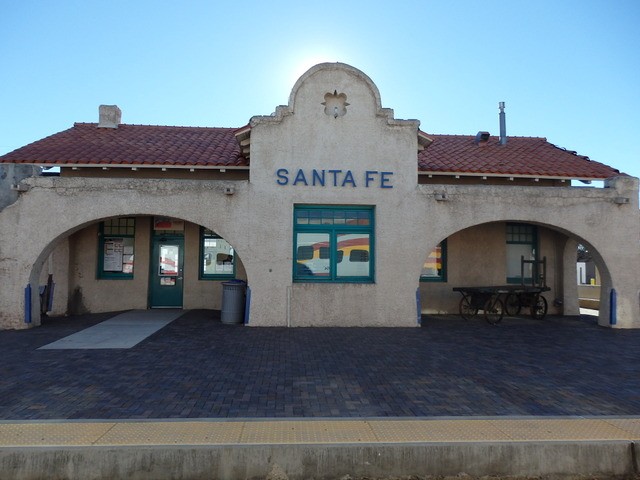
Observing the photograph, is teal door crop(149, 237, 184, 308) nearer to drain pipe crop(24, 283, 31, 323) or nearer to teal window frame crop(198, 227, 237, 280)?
teal window frame crop(198, 227, 237, 280)

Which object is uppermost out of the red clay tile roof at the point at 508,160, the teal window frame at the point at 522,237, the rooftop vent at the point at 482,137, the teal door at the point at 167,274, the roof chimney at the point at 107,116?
the roof chimney at the point at 107,116

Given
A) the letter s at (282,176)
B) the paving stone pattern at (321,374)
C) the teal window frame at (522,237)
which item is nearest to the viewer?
the paving stone pattern at (321,374)

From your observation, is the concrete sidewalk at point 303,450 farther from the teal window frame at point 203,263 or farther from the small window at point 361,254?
the teal window frame at point 203,263

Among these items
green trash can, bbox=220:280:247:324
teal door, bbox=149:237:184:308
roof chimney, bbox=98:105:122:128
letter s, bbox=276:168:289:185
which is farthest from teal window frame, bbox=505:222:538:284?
roof chimney, bbox=98:105:122:128

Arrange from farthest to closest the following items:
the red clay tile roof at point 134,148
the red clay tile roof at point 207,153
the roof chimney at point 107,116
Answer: the roof chimney at point 107,116 < the red clay tile roof at point 207,153 < the red clay tile roof at point 134,148

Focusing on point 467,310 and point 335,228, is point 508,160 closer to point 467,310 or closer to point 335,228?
point 467,310

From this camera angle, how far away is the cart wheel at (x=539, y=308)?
1241 centimetres

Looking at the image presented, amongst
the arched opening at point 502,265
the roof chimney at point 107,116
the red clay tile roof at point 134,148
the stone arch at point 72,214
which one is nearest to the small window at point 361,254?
the arched opening at point 502,265

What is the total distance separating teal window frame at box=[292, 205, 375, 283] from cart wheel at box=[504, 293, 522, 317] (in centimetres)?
457

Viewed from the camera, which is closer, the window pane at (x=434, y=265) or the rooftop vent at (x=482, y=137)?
the window pane at (x=434, y=265)

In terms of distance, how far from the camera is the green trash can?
35.9ft

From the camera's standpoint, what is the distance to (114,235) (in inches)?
507

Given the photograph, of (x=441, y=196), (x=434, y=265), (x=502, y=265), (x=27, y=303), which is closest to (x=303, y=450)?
(x=441, y=196)

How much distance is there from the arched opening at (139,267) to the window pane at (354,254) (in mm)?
3498
